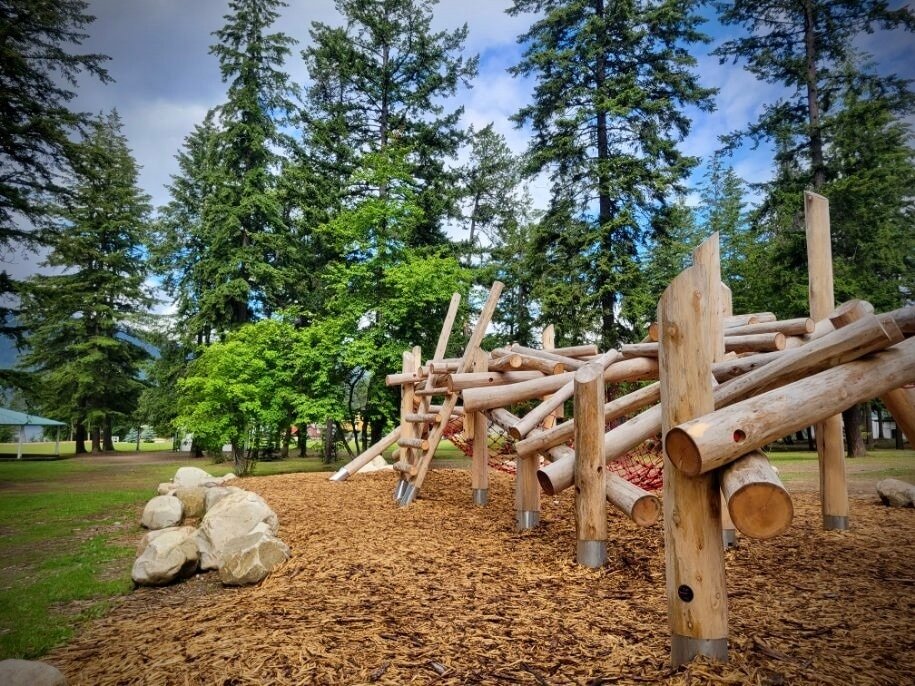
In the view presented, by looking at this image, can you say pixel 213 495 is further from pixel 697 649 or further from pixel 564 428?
pixel 697 649

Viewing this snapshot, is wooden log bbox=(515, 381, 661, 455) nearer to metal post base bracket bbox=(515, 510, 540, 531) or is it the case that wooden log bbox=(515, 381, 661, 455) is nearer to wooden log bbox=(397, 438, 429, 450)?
metal post base bracket bbox=(515, 510, 540, 531)

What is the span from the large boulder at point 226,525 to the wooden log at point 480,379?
261cm

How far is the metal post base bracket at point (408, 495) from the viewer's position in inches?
298

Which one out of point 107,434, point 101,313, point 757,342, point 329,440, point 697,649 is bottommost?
point 107,434

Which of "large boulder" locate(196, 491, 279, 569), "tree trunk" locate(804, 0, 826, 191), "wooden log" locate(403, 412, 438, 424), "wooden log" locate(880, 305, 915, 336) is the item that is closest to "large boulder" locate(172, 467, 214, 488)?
"wooden log" locate(403, 412, 438, 424)

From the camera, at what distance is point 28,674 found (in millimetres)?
2359

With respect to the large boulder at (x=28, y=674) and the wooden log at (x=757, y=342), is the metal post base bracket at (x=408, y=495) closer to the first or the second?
the wooden log at (x=757, y=342)

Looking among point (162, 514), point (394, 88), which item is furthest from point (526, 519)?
point (394, 88)

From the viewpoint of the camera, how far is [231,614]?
3.37 metres

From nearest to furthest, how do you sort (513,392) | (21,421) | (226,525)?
(226,525)
(513,392)
(21,421)

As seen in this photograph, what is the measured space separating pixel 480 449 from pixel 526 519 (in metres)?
1.58

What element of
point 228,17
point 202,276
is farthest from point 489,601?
point 228,17

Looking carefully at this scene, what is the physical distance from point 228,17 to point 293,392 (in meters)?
16.2

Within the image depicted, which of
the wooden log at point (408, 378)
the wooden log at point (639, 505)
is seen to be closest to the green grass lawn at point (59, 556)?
the wooden log at point (639, 505)
